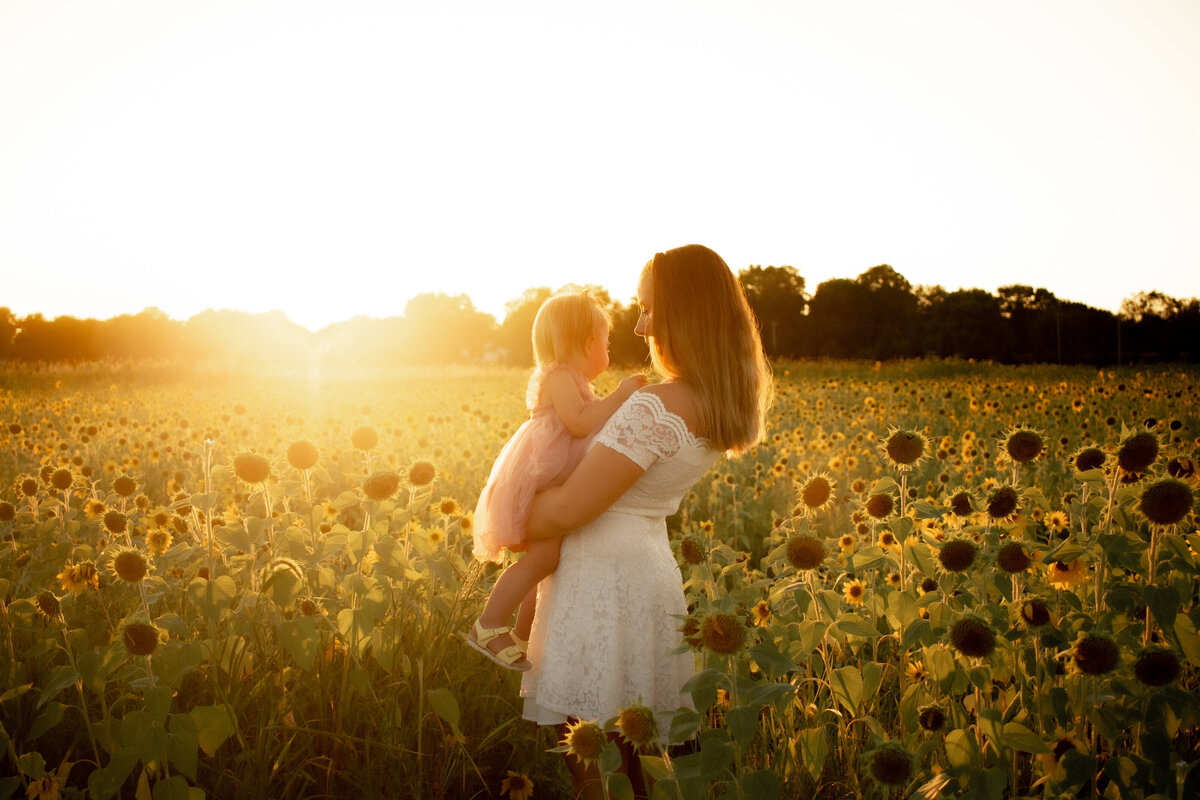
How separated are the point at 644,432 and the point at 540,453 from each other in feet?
1.95

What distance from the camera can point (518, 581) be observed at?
8.34 ft

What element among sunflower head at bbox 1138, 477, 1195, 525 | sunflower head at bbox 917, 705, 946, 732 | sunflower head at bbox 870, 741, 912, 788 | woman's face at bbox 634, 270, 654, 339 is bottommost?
sunflower head at bbox 917, 705, 946, 732

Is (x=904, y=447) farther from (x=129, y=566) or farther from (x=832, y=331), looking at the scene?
(x=832, y=331)

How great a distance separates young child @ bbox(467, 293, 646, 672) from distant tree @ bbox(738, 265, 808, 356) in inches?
2056

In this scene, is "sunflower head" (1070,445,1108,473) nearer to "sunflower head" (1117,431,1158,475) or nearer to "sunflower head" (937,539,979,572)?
"sunflower head" (1117,431,1158,475)

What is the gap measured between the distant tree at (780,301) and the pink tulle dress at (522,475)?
2066 inches

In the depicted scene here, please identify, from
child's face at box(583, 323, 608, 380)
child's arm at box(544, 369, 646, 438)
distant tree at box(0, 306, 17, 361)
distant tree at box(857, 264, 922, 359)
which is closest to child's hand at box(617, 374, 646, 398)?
child's arm at box(544, 369, 646, 438)

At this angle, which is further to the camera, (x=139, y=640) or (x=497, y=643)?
(x=497, y=643)

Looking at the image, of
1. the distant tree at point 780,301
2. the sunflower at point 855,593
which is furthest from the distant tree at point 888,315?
the sunflower at point 855,593

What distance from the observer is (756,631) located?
200cm

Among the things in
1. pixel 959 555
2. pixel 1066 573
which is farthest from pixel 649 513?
pixel 1066 573

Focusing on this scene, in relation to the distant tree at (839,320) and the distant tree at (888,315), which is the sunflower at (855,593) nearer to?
the distant tree at (888,315)

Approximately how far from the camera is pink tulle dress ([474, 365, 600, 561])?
260 cm

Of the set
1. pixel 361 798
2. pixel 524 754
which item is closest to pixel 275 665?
pixel 361 798
